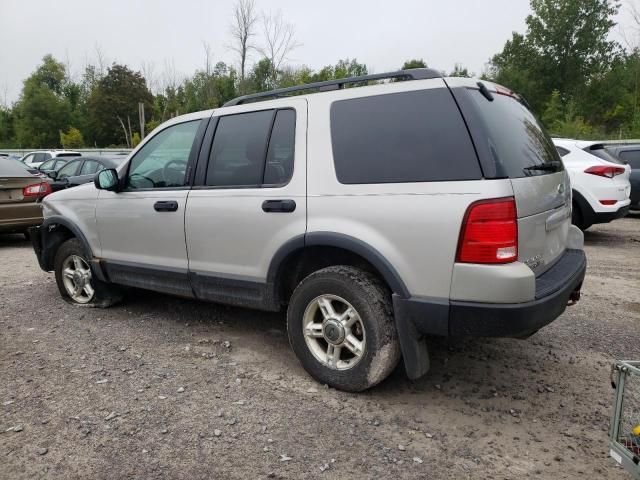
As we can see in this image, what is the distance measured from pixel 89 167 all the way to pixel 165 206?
336 inches

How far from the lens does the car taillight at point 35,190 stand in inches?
320

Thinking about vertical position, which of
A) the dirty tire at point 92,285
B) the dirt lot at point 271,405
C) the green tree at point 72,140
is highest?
the green tree at point 72,140

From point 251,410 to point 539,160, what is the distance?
91.9 inches

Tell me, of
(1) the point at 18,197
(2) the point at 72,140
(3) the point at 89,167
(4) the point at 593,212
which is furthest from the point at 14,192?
(2) the point at 72,140

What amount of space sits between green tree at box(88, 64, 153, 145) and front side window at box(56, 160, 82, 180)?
3832 centimetres

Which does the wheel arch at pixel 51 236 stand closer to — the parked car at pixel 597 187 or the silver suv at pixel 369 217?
the silver suv at pixel 369 217

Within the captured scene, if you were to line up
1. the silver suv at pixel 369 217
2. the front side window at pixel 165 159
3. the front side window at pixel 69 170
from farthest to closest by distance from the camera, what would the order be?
the front side window at pixel 69 170
the front side window at pixel 165 159
the silver suv at pixel 369 217

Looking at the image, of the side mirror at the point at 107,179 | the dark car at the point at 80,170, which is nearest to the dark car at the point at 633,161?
the side mirror at the point at 107,179

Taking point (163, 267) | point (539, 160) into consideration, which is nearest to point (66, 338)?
point (163, 267)

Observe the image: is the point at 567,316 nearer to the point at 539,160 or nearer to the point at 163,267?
the point at 539,160

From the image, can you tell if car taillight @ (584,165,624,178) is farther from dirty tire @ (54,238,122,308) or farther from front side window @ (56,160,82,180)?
front side window @ (56,160,82,180)

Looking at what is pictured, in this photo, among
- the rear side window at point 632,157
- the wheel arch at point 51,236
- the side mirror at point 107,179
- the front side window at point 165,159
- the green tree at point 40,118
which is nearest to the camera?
the front side window at point 165,159

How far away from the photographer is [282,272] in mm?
3443

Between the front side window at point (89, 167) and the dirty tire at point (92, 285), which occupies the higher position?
the front side window at point (89, 167)
